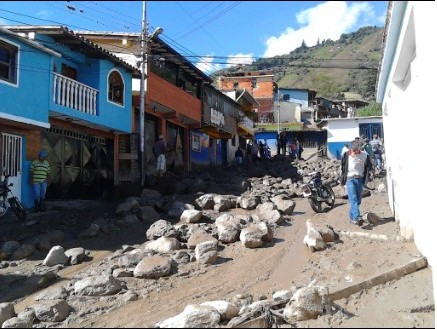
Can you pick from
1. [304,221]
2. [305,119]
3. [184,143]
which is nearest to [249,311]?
[304,221]

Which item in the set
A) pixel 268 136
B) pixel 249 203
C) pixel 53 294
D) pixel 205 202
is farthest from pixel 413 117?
pixel 268 136

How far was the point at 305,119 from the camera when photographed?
52.9 m

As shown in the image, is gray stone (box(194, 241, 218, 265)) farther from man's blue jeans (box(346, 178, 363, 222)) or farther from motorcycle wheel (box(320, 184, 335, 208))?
motorcycle wheel (box(320, 184, 335, 208))

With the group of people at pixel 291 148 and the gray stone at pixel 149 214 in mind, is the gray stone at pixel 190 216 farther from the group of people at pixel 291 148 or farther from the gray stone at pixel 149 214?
the group of people at pixel 291 148

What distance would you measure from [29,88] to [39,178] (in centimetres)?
237

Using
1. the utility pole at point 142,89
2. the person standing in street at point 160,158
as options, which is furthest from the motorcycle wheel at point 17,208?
the person standing in street at point 160,158

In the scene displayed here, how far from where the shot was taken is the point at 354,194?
8.27 meters

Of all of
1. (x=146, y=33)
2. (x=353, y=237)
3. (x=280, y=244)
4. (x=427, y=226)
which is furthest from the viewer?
(x=146, y=33)

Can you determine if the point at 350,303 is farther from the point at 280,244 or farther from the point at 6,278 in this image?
the point at 6,278

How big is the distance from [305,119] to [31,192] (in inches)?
1749

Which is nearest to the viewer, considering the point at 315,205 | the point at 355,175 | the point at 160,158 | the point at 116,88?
the point at 355,175

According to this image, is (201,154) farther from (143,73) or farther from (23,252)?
(23,252)

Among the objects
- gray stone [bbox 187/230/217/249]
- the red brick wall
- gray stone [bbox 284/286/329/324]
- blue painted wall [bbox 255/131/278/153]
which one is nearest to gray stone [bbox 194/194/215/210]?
gray stone [bbox 187/230/217/249]

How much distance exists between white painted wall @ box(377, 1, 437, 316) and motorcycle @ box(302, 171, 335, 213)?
264 centimetres
